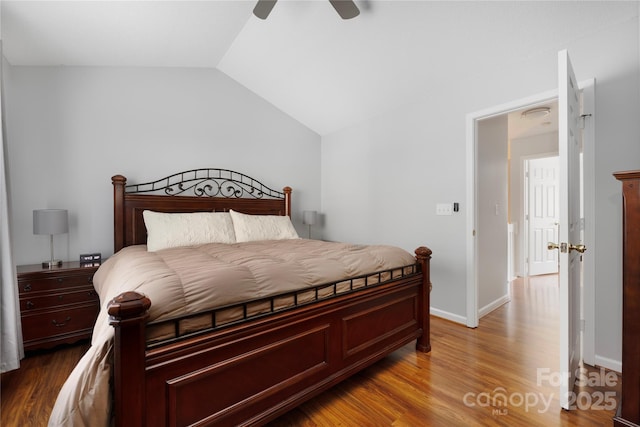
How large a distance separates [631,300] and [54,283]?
367 centimetres

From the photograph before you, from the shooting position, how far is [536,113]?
128 inches

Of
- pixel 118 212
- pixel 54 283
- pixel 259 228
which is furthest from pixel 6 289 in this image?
pixel 259 228

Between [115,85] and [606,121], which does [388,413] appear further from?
[115,85]

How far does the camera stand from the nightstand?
2.22 m

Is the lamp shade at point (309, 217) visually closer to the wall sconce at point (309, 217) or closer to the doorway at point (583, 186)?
the wall sconce at point (309, 217)

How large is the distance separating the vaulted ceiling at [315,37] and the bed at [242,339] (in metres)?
1.79

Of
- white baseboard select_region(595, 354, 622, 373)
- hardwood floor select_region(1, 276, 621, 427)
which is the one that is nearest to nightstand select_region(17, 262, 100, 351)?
hardwood floor select_region(1, 276, 621, 427)

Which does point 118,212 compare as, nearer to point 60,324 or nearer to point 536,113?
point 60,324

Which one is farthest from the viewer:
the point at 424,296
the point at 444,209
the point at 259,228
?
the point at 259,228

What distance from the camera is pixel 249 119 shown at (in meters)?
3.92

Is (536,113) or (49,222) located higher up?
(536,113)

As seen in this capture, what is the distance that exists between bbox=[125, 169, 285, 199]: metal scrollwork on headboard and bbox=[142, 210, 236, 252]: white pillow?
1.39 feet

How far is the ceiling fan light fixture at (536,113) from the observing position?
10.3ft

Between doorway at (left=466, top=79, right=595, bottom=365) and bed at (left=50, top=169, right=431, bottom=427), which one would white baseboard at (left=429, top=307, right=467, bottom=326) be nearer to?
doorway at (left=466, top=79, right=595, bottom=365)
